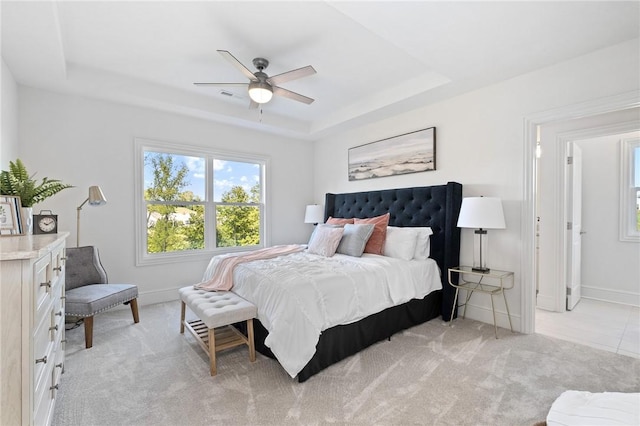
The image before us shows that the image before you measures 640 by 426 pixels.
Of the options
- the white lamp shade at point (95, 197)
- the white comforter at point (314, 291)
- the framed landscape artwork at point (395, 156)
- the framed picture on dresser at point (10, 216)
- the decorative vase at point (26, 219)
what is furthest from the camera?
the framed landscape artwork at point (395, 156)

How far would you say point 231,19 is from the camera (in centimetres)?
230

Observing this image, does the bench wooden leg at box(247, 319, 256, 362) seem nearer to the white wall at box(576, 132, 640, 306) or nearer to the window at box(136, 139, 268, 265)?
the window at box(136, 139, 268, 265)

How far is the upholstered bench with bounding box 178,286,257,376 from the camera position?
216 cm

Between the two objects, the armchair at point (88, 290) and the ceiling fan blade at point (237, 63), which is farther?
the armchair at point (88, 290)

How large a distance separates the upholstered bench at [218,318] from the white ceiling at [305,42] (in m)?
2.25

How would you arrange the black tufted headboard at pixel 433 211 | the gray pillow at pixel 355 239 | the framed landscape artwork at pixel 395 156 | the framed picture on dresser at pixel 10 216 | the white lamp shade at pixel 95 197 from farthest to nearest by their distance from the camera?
the framed landscape artwork at pixel 395 156 < the gray pillow at pixel 355 239 < the black tufted headboard at pixel 433 211 < the white lamp shade at pixel 95 197 < the framed picture on dresser at pixel 10 216

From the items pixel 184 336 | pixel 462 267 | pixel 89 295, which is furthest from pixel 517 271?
pixel 89 295

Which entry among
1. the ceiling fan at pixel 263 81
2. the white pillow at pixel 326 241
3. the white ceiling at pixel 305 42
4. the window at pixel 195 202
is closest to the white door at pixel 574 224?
the white ceiling at pixel 305 42

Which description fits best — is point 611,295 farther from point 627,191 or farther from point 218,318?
point 218,318

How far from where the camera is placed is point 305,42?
2605 millimetres

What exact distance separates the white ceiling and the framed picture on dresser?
4.19ft

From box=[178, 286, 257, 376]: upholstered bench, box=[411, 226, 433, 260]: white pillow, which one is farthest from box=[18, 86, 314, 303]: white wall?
box=[411, 226, 433, 260]: white pillow

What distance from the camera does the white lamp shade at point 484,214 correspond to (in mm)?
2744

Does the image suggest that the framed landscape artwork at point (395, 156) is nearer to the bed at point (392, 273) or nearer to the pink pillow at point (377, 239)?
the bed at point (392, 273)
